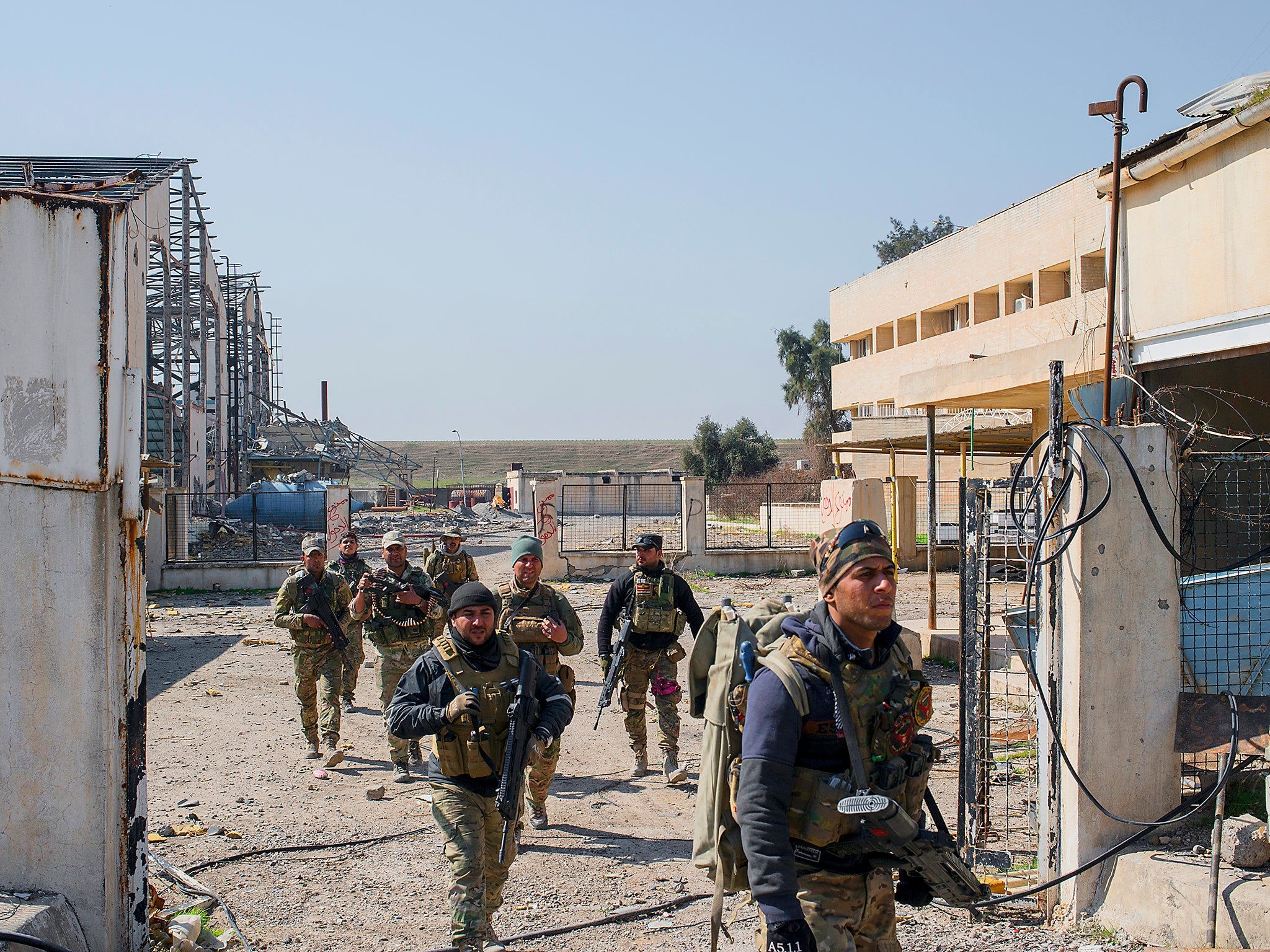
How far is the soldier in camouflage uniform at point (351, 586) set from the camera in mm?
8188

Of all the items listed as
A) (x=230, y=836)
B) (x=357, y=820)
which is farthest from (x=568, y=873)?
(x=230, y=836)

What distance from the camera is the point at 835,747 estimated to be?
2824mm

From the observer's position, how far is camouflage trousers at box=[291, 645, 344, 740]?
7.77 metres

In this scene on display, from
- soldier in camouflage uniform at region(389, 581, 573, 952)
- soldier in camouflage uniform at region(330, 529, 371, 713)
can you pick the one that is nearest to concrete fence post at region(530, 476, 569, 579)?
soldier in camouflage uniform at region(330, 529, 371, 713)

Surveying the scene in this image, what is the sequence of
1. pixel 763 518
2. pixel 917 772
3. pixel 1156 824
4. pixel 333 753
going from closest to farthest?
pixel 917 772 → pixel 1156 824 → pixel 333 753 → pixel 763 518

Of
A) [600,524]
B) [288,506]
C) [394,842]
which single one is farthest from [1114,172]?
[288,506]

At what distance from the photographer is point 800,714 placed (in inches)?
108

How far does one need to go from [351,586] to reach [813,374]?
45.8 metres

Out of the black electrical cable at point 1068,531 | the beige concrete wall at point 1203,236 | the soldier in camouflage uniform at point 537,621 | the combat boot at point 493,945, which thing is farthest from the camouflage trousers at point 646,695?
the beige concrete wall at point 1203,236

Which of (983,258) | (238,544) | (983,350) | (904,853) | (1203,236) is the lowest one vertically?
(238,544)

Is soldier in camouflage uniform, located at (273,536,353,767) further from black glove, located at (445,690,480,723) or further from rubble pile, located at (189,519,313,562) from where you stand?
rubble pile, located at (189,519,313,562)

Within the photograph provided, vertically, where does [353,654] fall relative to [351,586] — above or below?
below

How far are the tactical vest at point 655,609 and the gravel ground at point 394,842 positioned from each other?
3.75ft

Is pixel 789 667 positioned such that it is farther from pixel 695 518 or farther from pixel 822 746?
pixel 695 518
